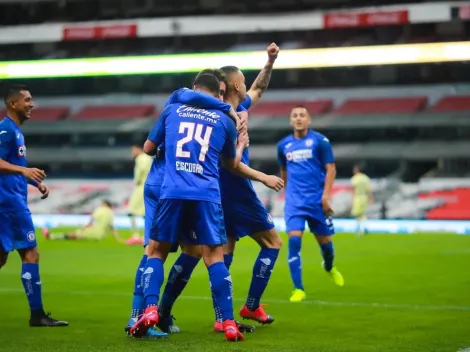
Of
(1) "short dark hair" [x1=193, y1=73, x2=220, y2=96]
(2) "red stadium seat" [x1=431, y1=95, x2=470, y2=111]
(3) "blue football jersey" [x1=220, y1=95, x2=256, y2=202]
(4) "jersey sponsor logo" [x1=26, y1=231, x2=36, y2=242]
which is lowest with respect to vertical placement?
(2) "red stadium seat" [x1=431, y1=95, x2=470, y2=111]

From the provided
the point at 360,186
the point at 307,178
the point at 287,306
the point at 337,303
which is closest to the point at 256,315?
the point at 287,306

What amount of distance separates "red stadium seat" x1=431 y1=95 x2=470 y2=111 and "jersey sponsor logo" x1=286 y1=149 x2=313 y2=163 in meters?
26.4

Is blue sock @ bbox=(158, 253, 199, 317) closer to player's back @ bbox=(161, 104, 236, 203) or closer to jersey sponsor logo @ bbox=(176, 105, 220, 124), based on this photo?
player's back @ bbox=(161, 104, 236, 203)

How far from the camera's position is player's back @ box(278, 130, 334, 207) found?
10.9m

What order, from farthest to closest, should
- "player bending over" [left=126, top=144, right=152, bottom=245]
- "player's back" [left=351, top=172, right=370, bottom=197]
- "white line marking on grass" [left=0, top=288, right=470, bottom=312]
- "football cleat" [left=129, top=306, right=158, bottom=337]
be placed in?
"player's back" [left=351, top=172, right=370, bottom=197], "player bending over" [left=126, top=144, right=152, bottom=245], "white line marking on grass" [left=0, top=288, right=470, bottom=312], "football cleat" [left=129, top=306, right=158, bottom=337]

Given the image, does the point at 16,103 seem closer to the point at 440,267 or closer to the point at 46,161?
the point at 440,267

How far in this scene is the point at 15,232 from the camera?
805cm

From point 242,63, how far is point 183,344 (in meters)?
31.3

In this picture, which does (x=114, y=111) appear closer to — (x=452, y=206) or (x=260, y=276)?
(x=452, y=206)

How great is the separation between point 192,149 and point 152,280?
109 cm

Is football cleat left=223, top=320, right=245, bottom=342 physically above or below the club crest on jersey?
below

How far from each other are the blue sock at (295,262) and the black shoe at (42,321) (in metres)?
3.18

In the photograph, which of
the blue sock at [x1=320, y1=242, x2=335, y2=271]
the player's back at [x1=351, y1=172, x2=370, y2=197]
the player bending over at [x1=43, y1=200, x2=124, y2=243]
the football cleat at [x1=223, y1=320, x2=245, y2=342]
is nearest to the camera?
the football cleat at [x1=223, y1=320, x2=245, y2=342]

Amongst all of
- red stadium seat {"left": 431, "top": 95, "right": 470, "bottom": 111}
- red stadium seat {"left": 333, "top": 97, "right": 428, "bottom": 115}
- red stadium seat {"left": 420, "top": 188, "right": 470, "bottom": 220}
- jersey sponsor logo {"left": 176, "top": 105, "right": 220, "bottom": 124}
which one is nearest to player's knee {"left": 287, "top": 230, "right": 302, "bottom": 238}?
jersey sponsor logo {"left": 176, "top": 105, "right": 220, "bottom": 124}
